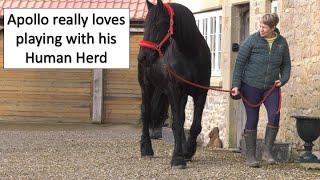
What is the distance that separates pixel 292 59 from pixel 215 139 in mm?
2958

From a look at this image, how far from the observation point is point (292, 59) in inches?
474

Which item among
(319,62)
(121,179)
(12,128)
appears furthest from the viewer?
(12,128)

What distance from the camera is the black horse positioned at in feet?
32.4

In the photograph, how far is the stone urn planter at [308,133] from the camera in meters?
10.1

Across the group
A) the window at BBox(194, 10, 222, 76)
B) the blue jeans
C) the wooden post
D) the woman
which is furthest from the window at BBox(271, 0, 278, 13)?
the wooden post

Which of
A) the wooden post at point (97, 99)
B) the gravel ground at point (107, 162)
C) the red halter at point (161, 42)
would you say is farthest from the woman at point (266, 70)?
the wooden post at point (97, 99)

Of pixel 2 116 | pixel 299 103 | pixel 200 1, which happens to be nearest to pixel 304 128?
pixel 299 103

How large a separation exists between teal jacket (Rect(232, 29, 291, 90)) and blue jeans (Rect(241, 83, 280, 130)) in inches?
3.1

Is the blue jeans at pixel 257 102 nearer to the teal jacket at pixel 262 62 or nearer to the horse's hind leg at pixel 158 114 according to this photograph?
the teal jacket at pixel 262 62

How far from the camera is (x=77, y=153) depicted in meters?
12.7

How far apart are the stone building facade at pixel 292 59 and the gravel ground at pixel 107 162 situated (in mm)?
1059

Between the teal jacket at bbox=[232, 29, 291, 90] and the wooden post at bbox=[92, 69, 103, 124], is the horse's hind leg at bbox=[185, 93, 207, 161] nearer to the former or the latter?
the teal jacket at bbox=[232, 29, 291, 90]

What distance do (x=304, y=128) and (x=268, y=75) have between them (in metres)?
0.88

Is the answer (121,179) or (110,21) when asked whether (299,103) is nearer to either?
(121,179)
